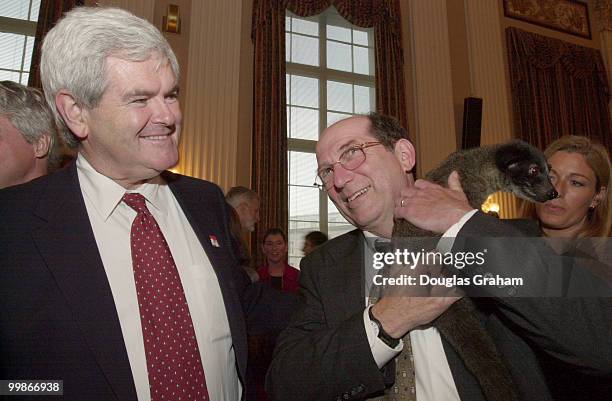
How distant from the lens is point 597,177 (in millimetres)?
2113

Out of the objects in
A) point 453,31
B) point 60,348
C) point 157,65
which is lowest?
point 60,348

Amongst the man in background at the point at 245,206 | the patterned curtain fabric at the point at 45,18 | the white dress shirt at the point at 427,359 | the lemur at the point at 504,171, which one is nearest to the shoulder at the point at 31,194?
the white dress shirt at the point at 427,359

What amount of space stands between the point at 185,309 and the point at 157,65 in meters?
0.69

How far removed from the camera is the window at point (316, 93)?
7239 millimetres

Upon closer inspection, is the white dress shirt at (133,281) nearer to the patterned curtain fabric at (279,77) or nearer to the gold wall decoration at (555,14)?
the patterned curtain fabric at (279,77)

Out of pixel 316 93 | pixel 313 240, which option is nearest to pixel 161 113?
pixel 313 240

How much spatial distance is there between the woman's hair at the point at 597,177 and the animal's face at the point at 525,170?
31cm

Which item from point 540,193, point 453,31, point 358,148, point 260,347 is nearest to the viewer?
point 358,148

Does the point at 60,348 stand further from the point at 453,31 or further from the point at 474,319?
the point at 453,31

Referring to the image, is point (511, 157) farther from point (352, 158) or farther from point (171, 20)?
point (171, 20)

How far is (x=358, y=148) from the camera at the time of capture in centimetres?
154

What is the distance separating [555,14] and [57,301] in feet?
34.9

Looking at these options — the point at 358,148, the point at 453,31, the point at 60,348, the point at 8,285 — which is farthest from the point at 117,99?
the point at 453,31

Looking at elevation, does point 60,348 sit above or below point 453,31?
below
